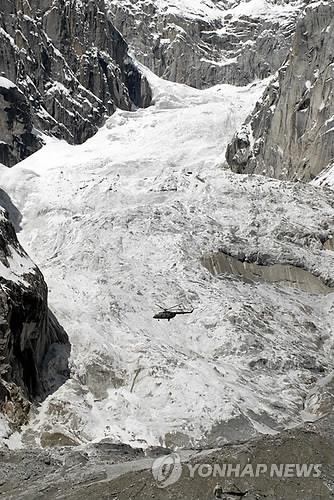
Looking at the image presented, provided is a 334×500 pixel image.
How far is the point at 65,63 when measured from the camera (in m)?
122

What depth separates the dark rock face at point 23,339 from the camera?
107 feet

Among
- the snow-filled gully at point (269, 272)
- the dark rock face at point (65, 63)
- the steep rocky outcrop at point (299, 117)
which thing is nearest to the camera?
the snow-filled gully at point (269, 272)

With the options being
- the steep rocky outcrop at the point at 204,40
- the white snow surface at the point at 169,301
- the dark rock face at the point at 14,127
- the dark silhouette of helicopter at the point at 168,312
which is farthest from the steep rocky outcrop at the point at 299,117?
the steep rocky outcrop at the point at 204,40

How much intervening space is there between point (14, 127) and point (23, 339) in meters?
75.7

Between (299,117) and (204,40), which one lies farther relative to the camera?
(204,40)

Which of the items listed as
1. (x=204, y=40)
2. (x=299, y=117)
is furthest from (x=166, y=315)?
(x=204, y=40)

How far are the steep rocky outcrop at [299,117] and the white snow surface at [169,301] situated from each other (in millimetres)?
11106

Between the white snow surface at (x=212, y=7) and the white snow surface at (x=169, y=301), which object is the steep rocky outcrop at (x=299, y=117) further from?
the white snow surface at (x=212, y=7)

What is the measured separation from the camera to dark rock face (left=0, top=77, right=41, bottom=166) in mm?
104938

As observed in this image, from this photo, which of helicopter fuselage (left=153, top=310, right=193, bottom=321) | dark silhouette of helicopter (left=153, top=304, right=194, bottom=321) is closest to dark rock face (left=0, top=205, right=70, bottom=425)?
helicopter fuselage (left=153, top=310, right=193, bottom=321)

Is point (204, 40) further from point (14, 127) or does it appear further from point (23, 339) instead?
point (23, 339)

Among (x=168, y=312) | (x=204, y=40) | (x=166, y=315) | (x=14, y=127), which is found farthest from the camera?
(x=204, y=40)

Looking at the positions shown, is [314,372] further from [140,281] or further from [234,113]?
[234,113]

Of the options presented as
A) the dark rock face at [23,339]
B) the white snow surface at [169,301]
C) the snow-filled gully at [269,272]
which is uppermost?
the dark rock face at [23,339]
